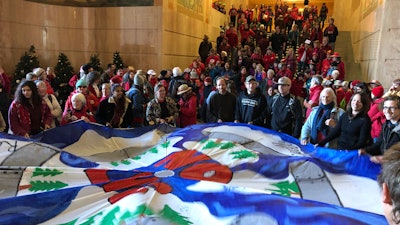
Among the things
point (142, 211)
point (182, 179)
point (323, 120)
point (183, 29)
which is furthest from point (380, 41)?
point (142, 211)

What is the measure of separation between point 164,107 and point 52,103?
206 cm

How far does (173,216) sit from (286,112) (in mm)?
3769

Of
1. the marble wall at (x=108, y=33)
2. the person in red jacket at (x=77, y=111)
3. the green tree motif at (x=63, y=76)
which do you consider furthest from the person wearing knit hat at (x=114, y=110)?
the marble wall at (x=108, y=33)

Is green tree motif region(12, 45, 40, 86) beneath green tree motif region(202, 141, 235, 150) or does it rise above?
above

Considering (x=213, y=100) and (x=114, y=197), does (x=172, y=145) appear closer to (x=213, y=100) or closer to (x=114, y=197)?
(x=114, y=197)

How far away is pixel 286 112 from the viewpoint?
6.47 m

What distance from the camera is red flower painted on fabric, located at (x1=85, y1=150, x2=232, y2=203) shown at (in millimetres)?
3717

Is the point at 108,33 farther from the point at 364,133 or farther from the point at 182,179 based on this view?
the point at 182,179

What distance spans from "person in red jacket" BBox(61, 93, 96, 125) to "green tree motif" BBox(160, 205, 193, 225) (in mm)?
3384

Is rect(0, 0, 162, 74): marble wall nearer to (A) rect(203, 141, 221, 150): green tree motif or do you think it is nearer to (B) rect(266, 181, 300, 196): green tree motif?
(A) rect(203, 141, 221, 150): green tree motif

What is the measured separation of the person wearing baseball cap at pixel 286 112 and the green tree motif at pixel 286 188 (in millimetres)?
2195

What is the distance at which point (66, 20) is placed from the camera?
15219 millimetres

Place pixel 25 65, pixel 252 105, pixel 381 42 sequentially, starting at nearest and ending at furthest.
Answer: pixel 252 105 → pixel 381 42 → pixel 25 65

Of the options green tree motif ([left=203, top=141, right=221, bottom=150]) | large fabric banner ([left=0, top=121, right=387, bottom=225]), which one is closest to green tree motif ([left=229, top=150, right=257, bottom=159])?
large fabric banner ([left=0, top=121, right=387, bottom=225])
